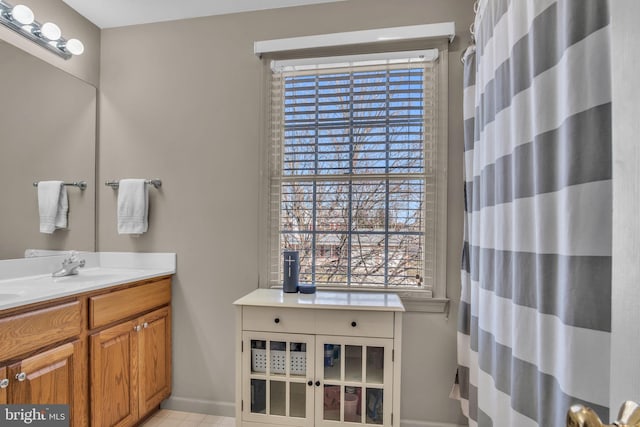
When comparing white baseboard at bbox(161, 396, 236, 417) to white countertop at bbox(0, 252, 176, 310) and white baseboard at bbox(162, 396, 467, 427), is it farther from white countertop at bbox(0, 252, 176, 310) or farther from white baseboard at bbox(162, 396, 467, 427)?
white countertop at bbox(0, 252, 176, 310)

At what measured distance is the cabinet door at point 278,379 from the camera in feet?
5.17

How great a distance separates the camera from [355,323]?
1.54 m

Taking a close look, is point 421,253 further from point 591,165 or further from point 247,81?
point 247,81

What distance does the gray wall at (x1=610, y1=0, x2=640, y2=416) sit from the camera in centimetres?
32

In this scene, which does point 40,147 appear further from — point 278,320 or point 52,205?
point 278,320

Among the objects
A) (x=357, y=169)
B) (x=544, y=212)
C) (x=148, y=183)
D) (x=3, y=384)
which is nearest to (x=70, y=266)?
(x=148, y=183)

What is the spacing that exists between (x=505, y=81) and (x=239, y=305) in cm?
154

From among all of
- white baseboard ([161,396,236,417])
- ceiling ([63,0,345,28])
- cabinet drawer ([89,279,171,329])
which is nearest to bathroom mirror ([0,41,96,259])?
ceiling ([63,0,345,28])

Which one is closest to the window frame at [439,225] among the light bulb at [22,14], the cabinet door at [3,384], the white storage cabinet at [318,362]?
the white storage cabinet at [318,362]

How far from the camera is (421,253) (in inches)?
72.6

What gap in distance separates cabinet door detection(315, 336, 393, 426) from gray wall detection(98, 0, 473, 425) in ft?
2.26

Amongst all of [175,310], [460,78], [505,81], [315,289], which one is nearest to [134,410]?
[175,310]

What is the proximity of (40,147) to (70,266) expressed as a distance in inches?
28.3
